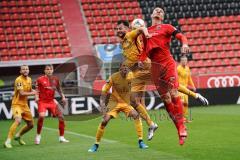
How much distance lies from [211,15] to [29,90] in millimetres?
21872

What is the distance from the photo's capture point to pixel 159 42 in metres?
11.4

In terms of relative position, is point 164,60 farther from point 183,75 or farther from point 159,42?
point 183,75

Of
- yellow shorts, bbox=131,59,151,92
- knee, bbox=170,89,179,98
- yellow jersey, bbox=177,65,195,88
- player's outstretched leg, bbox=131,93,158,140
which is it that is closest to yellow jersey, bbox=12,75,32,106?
player's outstretched leg, bbox=131,93,158,140

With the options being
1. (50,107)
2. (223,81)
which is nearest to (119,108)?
(50,107)

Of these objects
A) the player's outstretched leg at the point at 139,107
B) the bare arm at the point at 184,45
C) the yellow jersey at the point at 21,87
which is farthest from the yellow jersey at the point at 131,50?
the yellow jersey at the point at 21,87

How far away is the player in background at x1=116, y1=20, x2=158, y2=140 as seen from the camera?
12000mm

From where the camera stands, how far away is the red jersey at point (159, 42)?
11352 mm

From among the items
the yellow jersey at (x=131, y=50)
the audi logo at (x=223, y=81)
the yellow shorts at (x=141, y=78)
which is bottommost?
the audi logo at (x=223, y=81)

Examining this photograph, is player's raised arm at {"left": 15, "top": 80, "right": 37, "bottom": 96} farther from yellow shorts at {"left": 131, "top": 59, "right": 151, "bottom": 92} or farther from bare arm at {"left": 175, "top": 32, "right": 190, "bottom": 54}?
bare arm at {"left": 175, "top": 32, "right": 190, "bottom": 54}

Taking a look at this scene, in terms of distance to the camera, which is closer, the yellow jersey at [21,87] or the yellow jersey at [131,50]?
the yellow jersey at [131,50]

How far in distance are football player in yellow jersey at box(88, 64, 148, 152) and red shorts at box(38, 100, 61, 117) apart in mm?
2195

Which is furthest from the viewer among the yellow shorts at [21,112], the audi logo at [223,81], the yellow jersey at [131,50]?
the audi logo at [223,81]

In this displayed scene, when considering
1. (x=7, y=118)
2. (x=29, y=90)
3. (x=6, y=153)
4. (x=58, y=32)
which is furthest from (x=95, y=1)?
(x=6, y=153)

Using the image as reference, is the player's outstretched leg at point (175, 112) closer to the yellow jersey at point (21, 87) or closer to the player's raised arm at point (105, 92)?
the player's raised arm at point (105, 92)
